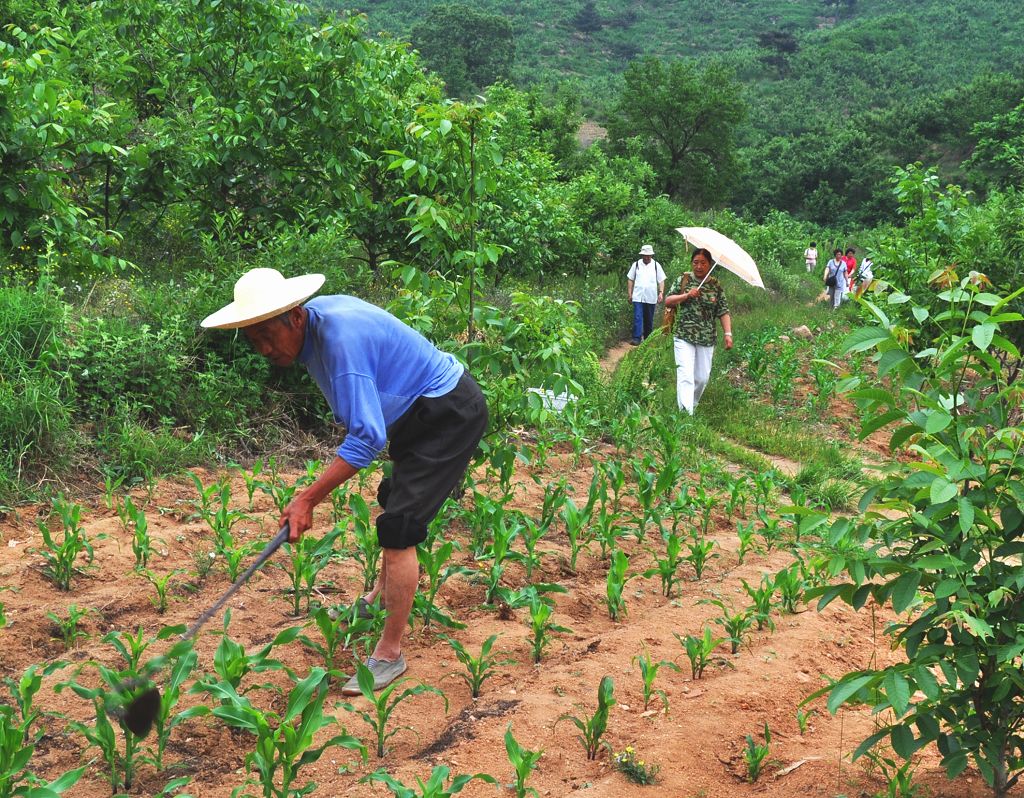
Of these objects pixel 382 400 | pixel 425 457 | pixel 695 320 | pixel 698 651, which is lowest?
pixel 698 651

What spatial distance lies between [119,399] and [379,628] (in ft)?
8.52

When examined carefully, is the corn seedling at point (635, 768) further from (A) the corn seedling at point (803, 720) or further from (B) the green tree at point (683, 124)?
(B) the green tree at point (683, 124)

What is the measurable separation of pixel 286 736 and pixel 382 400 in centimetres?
126

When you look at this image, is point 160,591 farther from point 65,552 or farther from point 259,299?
point 259,299

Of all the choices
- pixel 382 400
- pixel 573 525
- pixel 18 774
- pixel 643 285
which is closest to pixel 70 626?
pixel 18 774

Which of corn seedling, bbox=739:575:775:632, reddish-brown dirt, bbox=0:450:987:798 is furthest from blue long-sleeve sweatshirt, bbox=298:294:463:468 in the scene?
corn seedling, bbox=739:575:775:632

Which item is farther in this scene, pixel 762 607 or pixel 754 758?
pixel 762 607

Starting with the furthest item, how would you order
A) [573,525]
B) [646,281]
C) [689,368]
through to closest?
[646,281] < [689,368] < [573,525]

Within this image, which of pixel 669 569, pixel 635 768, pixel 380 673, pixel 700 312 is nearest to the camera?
pixel 635 768

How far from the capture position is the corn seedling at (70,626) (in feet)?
13.5

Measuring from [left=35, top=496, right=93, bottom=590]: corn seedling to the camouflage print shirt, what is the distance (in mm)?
5307

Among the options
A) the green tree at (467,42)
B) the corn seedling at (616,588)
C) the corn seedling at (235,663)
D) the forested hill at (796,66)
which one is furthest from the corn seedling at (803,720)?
the green tree at (467,42)

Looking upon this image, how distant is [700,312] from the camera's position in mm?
8633

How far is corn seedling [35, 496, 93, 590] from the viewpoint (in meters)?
4.57
